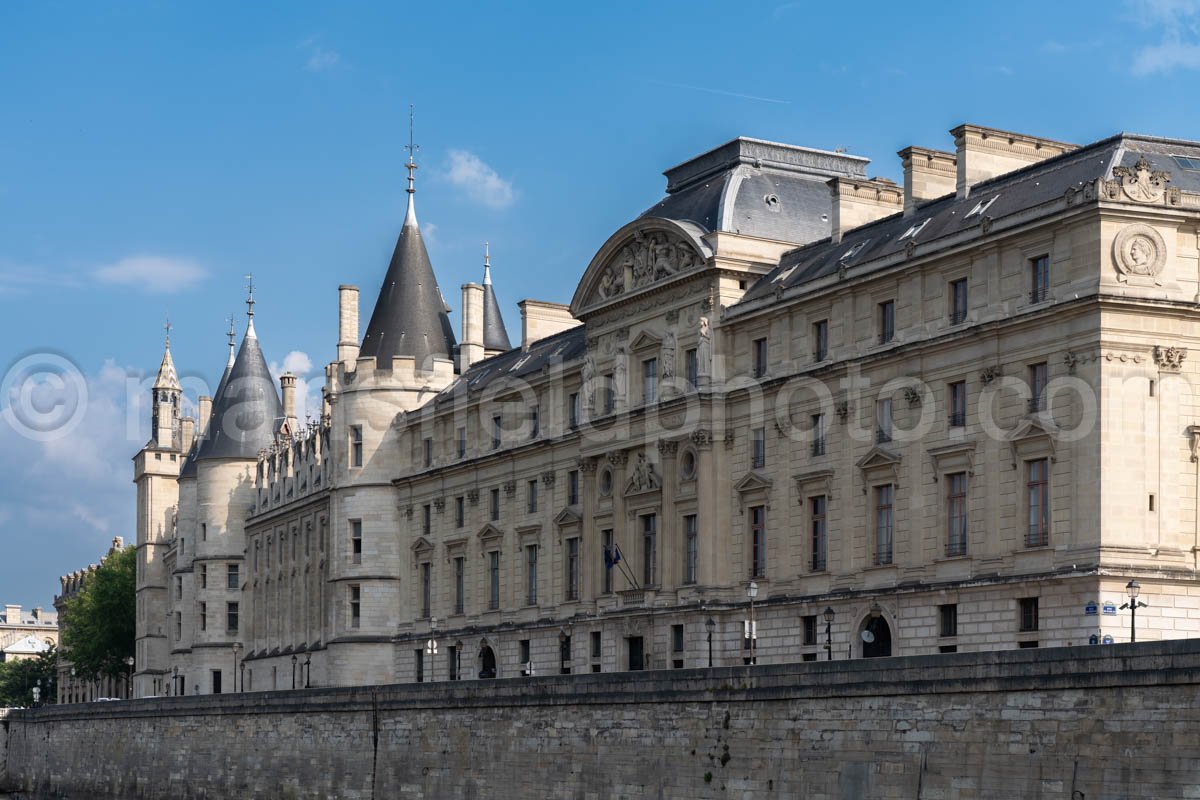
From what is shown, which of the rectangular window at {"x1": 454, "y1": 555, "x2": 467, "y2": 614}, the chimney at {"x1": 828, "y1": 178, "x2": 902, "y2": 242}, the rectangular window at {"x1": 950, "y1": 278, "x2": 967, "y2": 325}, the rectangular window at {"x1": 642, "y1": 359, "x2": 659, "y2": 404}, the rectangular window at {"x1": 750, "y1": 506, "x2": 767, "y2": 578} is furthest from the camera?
the rectangular window at {"x1": 454, "y1": 555, "x2": 467, "y2": 614}

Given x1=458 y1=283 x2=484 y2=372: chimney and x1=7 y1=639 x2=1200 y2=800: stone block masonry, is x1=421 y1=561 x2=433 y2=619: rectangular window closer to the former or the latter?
x1=458 y1=283 x2=484 y2=372: chimney

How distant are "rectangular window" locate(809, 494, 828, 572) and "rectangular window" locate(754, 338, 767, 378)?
492 cm

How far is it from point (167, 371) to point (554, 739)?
9382 cm

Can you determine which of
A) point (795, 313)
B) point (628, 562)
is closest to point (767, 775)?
point (795, 313)

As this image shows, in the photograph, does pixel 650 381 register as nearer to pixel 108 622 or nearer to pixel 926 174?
pixel 926 174

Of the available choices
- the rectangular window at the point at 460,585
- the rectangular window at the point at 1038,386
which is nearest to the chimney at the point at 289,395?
the rectangular window at the point at 460,585

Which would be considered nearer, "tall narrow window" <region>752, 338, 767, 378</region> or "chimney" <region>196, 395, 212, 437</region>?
"tall narrow window" <region>752, 338, 767, 378</region>

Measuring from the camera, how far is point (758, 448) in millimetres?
68000

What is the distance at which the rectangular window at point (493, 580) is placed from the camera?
84188 millimetres

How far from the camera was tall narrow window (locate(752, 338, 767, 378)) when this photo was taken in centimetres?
6789

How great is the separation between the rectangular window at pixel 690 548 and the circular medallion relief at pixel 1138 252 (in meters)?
19.8

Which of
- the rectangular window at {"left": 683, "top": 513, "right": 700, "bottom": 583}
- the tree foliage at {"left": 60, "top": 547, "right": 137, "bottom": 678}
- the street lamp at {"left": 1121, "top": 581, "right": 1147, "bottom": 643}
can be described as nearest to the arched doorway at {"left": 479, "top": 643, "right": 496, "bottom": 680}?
the rectangular window at {"left": 683, "top": 513, "right": 700, "bottom": 583}

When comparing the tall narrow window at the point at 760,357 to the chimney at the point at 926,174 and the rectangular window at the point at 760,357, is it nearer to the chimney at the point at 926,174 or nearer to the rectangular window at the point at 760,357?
the rectangular window at the point at 760,357

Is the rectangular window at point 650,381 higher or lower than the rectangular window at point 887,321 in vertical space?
lower
